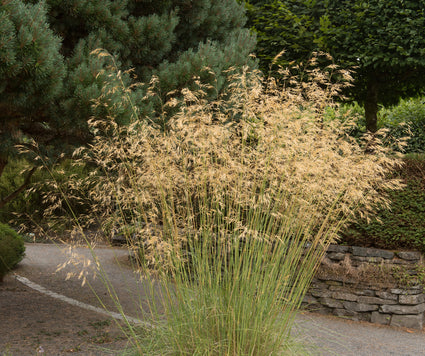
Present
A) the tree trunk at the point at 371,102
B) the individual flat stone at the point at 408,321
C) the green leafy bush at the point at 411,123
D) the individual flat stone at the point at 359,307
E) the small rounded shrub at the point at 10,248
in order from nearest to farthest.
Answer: the individual flat stone at the point at 408,321
the individual flat stone at the point at 359,307
the small rounded shrub at the point at 10,248
the tree trunk at the point at 371,102
the green leafy bush at the point at 411,123

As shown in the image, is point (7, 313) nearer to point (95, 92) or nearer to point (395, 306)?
point (95, 92)

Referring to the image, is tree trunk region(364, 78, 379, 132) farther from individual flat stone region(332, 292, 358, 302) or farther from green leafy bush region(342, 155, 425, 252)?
individual flat stone region(332, 292, 358, 302)

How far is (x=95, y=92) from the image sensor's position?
10.5 ft

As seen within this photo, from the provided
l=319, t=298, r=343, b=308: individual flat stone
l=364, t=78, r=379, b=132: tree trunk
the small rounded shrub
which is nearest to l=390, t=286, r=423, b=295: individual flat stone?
l=319, t=298, r=343, b=308: individual flat stone

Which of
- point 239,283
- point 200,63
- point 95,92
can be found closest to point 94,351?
point 239,283

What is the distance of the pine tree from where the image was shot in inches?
115

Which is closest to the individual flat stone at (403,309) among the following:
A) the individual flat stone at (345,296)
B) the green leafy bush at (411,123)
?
the individual flat stone at (345,296)

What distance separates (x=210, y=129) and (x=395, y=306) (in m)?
3.39

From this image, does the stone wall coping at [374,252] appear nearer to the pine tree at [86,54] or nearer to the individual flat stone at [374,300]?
the individual flat stone at [374,300]

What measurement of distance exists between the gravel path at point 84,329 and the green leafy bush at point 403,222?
3.17 feet

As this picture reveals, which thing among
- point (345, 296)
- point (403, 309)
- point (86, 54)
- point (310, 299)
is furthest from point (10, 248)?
point (403, 309)

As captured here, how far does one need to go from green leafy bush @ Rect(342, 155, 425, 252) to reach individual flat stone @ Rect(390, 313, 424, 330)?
775mm

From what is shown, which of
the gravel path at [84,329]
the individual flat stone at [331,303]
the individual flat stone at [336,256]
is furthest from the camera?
the individual flat stone at [336,256]

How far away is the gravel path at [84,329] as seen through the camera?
345cm
